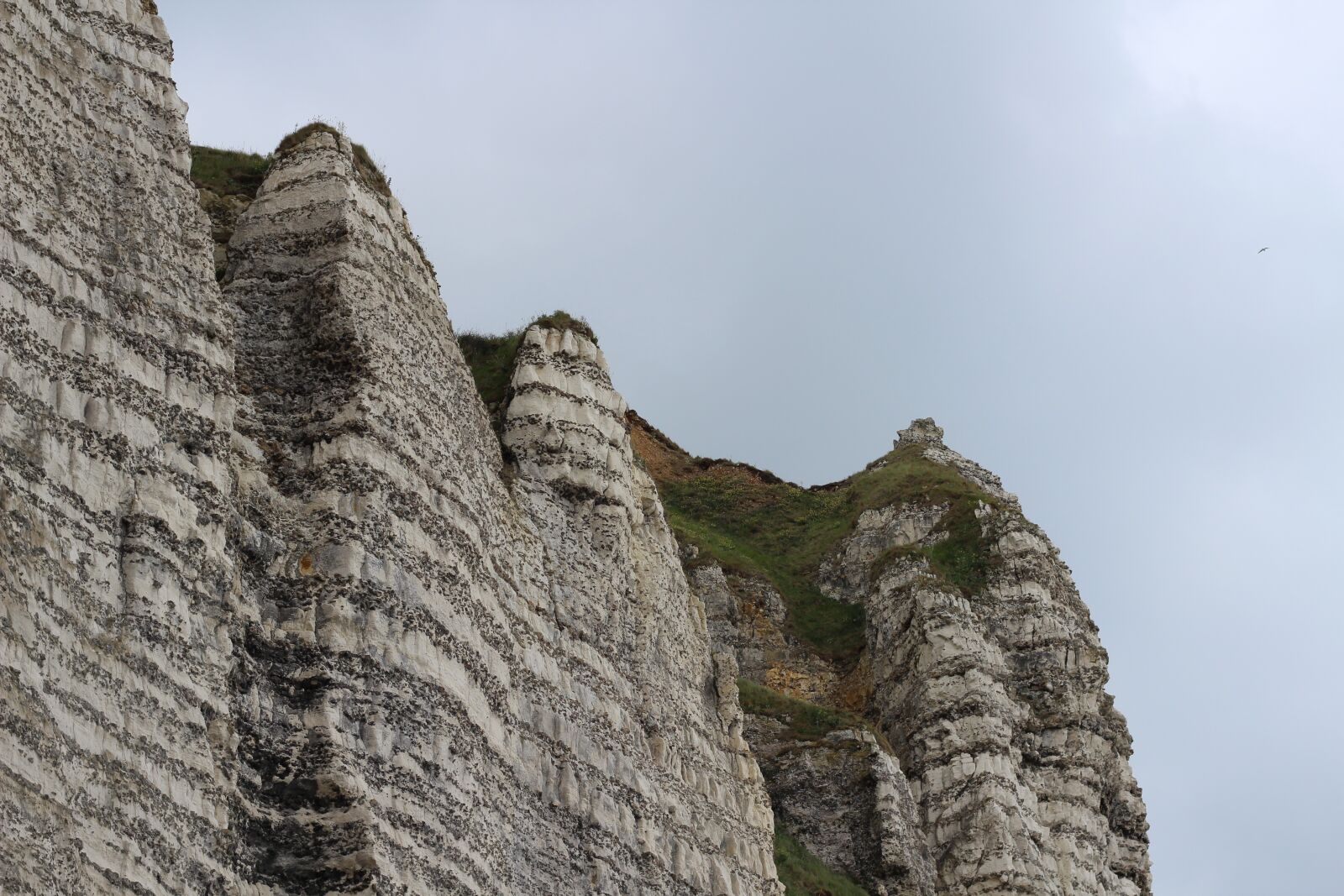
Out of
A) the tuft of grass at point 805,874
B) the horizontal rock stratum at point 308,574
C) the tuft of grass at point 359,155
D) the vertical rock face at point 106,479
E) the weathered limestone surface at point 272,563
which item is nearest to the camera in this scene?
the vertical rock face at point 106,479

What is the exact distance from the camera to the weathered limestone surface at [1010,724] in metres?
53.7

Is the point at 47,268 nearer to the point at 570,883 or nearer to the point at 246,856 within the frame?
the point at 246,856

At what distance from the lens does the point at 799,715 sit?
180ft

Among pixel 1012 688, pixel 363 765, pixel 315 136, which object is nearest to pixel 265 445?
pixel 363 765

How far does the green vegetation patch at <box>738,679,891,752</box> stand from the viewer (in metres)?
54.0

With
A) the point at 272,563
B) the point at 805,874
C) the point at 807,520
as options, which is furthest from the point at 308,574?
the point at 807,520

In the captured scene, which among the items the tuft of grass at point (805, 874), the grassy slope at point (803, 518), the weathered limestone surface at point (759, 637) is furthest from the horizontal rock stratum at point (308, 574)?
the grassy slope at point (803, 518)

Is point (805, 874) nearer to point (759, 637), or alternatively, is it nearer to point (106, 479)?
point (759, 637)

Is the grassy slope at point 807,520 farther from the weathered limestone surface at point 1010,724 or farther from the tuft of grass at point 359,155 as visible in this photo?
the tuft of grass at point 359,155

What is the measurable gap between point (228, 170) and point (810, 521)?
4191 cm

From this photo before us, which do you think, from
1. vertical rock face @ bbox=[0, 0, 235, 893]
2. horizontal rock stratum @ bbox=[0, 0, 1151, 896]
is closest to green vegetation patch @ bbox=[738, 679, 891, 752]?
horizontal rock stratum @ bbox=[0, 0, 1151, 896]

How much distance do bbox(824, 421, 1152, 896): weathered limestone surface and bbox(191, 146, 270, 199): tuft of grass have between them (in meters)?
28.9

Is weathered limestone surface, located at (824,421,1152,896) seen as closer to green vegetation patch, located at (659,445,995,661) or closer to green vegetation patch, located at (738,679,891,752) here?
green vegetation patch, located at (659,445,995,661)

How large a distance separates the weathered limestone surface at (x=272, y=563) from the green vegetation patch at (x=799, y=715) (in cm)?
1412
